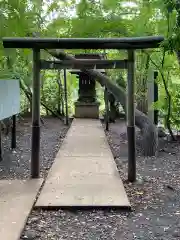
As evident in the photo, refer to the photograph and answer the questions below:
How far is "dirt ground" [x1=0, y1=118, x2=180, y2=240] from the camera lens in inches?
135

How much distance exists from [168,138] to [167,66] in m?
1.90

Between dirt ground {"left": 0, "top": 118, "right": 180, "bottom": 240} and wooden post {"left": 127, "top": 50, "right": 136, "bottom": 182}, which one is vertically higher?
wooden post {"left": 127, "top": 50, "right": 136, "bottom": 182}

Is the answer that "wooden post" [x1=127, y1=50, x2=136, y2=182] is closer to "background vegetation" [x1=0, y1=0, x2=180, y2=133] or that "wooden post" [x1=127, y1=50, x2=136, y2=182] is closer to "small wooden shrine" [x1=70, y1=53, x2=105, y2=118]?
"background vegetation" [x1=0, y1=0, x2=180, y2=133]

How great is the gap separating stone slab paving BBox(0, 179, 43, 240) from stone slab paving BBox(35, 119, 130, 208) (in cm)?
13

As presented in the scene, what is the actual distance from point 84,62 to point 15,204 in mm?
1983

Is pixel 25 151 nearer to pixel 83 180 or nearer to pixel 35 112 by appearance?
pixel 35 112

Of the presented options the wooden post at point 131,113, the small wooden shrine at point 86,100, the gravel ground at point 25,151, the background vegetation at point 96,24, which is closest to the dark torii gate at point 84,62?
the wooden post at point 131,113

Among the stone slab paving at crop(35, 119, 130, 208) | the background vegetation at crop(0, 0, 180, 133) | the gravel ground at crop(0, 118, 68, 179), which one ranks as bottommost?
the gravel ground at crop(0, 118, 68, 179)

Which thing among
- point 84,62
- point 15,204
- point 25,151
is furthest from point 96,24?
point 15,204

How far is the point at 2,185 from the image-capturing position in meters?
4.82

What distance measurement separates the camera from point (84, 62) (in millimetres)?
5117

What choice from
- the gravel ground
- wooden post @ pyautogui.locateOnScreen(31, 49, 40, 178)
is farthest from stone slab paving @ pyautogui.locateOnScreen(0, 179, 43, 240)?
the gravel ground

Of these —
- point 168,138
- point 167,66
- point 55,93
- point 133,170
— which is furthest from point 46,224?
point 55,93

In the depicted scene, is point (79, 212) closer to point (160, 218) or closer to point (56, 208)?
point (56, 208)
